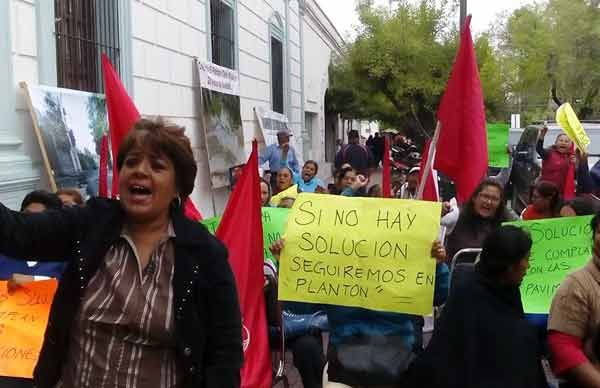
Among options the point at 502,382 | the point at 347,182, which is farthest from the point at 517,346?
the point at 347,182

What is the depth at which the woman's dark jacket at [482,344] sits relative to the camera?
3314 millimetres

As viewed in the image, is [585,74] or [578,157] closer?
[578,157]

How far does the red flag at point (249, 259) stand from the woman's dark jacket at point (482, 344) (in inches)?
48.1

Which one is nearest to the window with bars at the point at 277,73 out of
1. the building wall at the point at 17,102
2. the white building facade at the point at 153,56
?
the white building facade at the point at 153,56

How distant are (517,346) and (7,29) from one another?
475 cm

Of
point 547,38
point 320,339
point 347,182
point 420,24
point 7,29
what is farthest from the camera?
point 547,38

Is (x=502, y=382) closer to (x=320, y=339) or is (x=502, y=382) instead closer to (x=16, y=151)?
(x=320, y=339)

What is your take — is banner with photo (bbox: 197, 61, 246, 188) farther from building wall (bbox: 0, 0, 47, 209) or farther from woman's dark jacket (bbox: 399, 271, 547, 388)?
woman's dark jacket (bbox: 399, 271, 547, 388)

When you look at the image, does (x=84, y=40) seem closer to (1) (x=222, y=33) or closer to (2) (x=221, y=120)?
(2) (x=221, y=120)

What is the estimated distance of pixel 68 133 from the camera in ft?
22.5

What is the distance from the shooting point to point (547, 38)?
35.4 meters

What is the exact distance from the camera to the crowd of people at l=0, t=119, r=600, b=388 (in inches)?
86.5

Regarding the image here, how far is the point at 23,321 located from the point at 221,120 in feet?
27.8

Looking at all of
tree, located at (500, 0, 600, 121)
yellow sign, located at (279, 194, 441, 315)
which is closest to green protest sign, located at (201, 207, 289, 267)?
yellow sign, located at (279, 194, 441, 315)
